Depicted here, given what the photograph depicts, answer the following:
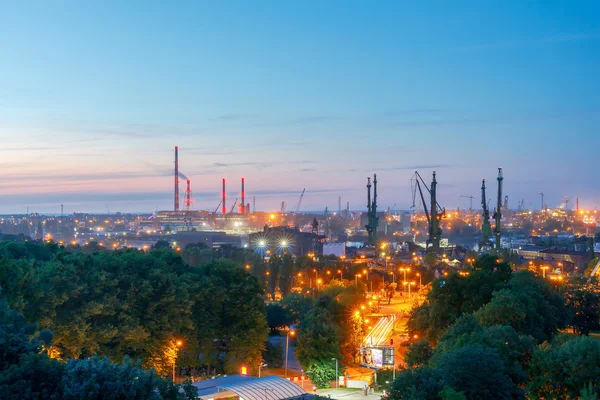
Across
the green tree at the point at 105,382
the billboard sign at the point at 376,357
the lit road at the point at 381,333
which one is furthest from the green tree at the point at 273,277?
the green tree at the point at 105,382

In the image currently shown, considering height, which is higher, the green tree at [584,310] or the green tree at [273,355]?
the green tree at [584,310]

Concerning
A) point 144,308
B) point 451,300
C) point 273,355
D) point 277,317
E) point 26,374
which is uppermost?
point 26,374

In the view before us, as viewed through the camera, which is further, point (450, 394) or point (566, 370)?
point (566, 370)

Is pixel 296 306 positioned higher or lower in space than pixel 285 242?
lower

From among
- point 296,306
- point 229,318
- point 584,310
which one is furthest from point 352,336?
point 584,310

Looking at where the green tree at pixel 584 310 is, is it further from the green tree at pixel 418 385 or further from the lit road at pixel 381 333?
the green tree at pixel 418 385

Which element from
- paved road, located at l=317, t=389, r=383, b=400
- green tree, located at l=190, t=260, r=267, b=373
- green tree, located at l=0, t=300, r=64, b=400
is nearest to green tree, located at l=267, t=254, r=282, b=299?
green tree, located at l=190, t=260, r=267, b=373

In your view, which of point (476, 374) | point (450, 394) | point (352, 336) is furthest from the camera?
point (352, 336)

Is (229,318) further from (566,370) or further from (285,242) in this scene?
(285,242)

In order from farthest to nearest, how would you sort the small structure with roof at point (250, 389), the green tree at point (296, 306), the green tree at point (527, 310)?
the green tree at point (296, 306) < the green tree at point (527, 310) < the small structure with roof at point (250, 389)

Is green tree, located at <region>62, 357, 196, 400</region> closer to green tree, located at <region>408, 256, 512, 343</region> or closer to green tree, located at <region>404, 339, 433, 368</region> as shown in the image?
green tree, located at <region>404, 339, 433, 368</region>
